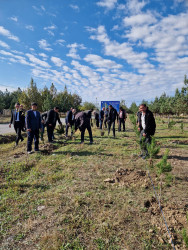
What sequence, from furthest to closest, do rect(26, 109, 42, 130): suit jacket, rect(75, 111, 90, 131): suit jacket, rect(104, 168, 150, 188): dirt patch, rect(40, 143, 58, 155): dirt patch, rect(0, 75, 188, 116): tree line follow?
rect(0, 75, 188, 116): tree line, rect(75, 111, 90, 131): suit jacket, rect(40, 143, 58, 155): dirt patch, rect(26, 109, 42, 130): suit jacket, rect(104, 168, 150, 188): dirt patch

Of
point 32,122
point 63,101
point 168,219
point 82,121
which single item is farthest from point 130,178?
point 63,101

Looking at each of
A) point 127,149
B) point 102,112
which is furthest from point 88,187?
point 102,112

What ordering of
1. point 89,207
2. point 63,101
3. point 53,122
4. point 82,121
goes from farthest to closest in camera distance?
point 63,101
point 53,122
point 82,121
point 89,207

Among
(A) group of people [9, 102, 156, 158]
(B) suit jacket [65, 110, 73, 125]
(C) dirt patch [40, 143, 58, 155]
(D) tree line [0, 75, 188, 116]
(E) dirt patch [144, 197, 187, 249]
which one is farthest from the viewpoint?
(D) tree line [0, 75, 188, 116]

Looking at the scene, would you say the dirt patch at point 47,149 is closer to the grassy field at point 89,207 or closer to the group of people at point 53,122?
the group of people at point 53,122

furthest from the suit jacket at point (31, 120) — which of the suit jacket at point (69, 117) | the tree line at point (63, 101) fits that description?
the tree line at point (63, 101)

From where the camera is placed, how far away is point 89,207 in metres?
2.65

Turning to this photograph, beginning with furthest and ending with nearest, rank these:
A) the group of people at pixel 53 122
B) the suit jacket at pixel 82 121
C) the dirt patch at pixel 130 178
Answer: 1. the suit jacket at pixel 82 121
2. the group of people at pixel 53 122
3. the dirt patch at pixel 130 178

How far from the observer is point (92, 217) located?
2.41 m

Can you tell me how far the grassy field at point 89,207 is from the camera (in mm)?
2002

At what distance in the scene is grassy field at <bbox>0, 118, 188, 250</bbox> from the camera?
6.57 feet

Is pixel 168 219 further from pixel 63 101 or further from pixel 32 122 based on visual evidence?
pixel 63 101

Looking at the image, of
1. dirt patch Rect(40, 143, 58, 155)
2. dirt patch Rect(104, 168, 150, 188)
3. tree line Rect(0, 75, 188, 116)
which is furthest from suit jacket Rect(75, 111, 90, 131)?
tree line Rect(0, 75, 188, 116)

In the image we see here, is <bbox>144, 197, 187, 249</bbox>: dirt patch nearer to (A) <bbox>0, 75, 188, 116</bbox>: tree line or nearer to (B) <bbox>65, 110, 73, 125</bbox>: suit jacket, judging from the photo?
(B) <bbox>65, 110, 73, 125</bbox>: suit jacket
